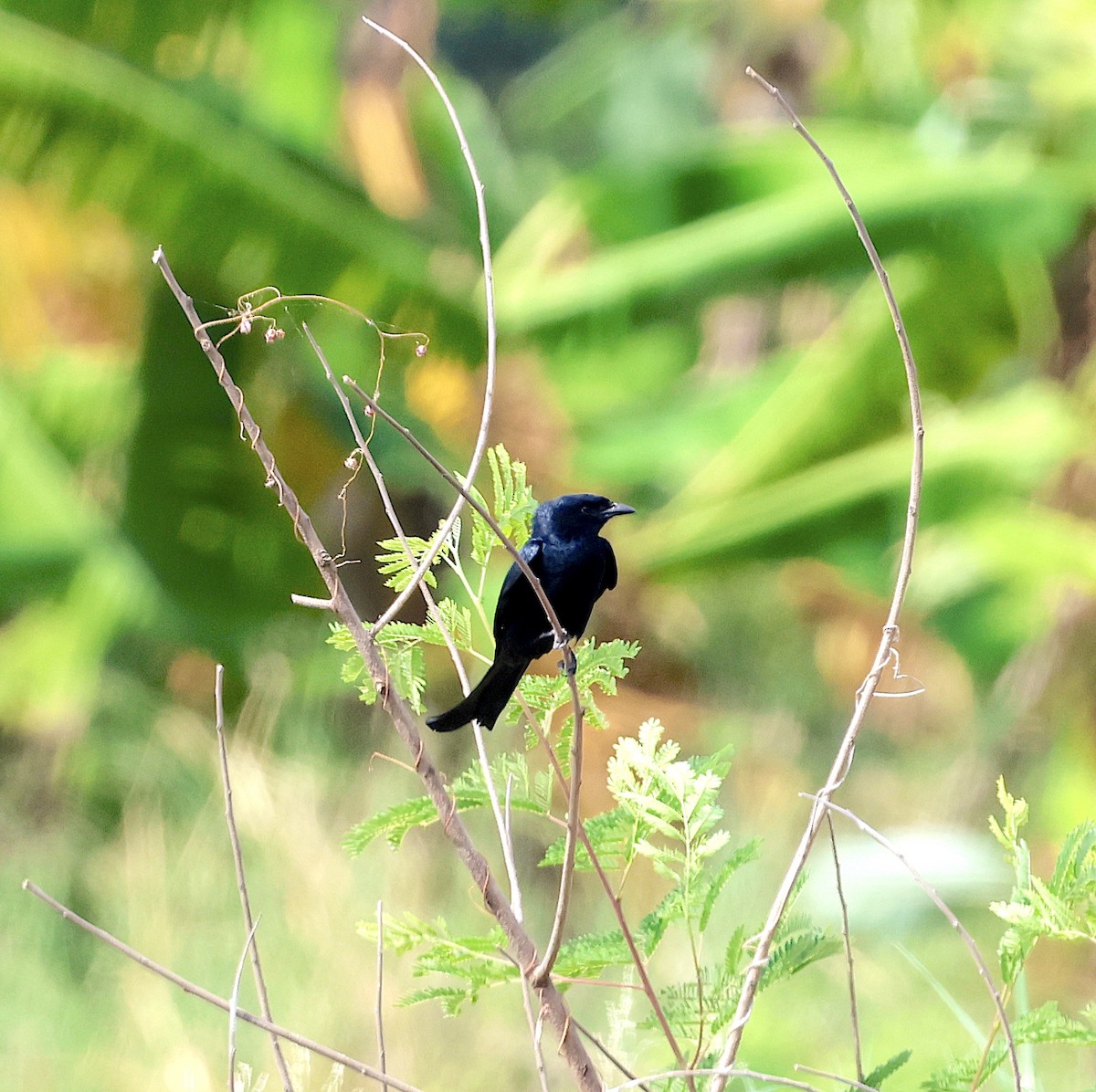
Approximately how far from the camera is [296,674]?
475 centimetres

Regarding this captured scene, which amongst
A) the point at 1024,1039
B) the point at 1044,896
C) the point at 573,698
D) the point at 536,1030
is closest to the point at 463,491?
the point at 573,698

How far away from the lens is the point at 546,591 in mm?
1343

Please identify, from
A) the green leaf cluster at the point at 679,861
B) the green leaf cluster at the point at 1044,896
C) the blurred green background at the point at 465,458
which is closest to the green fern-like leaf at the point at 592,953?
the green leaf cluster at the point at 679,861

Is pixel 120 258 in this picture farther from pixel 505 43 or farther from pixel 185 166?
pixel 505 43

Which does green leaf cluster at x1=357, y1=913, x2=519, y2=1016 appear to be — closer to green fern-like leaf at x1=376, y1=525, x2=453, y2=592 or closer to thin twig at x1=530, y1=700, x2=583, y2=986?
thin twig at x1=530, y1=700, x2=583, y2=986

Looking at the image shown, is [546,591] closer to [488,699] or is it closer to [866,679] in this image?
[488,699]

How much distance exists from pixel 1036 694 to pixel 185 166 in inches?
157

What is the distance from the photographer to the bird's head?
138 centimetres

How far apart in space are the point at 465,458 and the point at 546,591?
3.40 metres

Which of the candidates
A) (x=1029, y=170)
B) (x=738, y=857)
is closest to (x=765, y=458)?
(x=1029, y=170)

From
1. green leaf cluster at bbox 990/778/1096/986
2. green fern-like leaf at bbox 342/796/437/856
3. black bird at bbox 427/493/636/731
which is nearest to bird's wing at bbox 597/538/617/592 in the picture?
black bird at bbox 427/493/636/731

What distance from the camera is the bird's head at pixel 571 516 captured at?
1377 millimetres

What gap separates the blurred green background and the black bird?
195 centimetres

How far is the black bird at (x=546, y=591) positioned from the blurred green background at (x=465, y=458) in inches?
76.8
